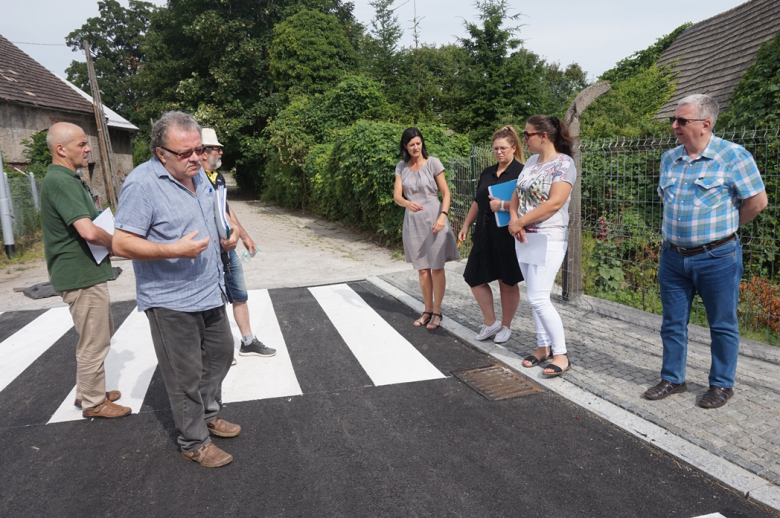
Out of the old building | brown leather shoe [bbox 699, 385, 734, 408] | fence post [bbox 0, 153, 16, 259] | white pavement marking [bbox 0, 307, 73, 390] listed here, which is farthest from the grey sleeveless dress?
the old building

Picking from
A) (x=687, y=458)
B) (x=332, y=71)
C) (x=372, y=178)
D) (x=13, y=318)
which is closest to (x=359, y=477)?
(x=687, y=458)

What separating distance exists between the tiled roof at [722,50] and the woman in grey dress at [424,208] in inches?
365

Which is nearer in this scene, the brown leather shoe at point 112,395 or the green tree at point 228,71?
the brown leather shoe at point 112,395

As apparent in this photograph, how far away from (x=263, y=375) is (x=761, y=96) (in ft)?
28.2

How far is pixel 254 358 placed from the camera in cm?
520

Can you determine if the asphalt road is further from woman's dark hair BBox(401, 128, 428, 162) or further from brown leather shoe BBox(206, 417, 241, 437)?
woman's dark hair BBox(401, 128, 428, 162)

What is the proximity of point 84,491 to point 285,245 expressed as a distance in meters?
9.49

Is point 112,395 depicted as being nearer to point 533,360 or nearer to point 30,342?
point 30,342

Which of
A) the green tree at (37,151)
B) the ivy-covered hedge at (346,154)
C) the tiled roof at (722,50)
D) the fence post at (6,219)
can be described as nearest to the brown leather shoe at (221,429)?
the ivy-covered hedge at (346,154)

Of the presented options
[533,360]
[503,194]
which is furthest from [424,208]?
[533,360]

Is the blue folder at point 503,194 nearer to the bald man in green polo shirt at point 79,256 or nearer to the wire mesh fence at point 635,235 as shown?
the wire mesh fence at point 635,235

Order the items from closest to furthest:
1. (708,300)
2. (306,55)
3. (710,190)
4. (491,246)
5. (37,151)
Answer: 1. (710,190)
2. (708,300)
3. (491,246)
4. (37,151)
5. (306,55)

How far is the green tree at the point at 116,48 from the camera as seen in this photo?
63062 mm

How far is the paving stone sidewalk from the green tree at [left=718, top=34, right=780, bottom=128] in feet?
15.4
